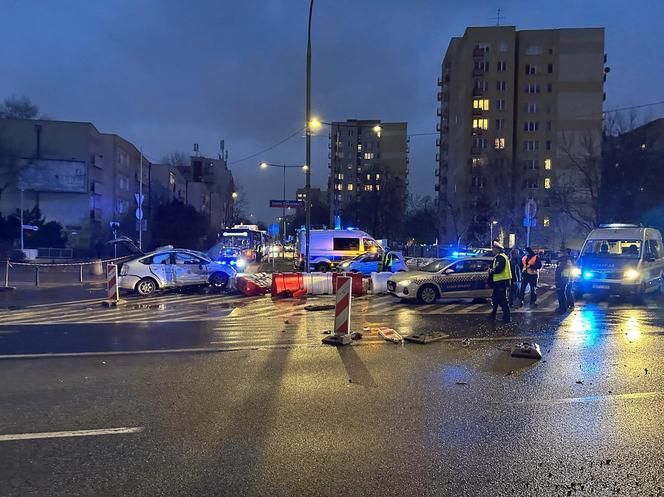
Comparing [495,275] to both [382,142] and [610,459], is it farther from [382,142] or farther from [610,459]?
[382,142]

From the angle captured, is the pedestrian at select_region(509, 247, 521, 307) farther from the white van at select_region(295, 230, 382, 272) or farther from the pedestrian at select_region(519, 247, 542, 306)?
the white van at select_region(295, 230, 382, 272)

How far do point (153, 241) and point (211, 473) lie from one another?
5652 cm

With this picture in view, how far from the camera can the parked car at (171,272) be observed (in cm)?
1811

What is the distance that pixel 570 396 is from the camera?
21.4 feet

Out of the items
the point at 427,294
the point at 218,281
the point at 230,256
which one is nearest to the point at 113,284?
the point at 218,281

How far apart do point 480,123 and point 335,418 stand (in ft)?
Result: 266

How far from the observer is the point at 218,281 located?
19344 mm

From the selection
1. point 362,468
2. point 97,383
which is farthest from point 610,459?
point 97,383

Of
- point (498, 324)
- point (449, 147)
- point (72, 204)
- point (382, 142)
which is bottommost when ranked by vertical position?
point (498, 324)

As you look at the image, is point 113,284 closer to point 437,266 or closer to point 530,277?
point 437,266

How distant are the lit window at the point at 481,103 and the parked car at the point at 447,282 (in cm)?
6997

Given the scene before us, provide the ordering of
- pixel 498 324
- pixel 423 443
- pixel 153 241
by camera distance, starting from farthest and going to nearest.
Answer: pixel 153 241 → pixel 498 324 → pixel 423 443

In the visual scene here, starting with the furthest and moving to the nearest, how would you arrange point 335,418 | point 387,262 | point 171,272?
point 387,262 < point 171,272 < point 335,418

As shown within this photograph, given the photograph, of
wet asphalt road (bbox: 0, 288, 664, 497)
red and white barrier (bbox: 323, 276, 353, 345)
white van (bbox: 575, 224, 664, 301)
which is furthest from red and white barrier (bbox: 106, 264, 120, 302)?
white van (bbox: 575, 224, 664, 301)
